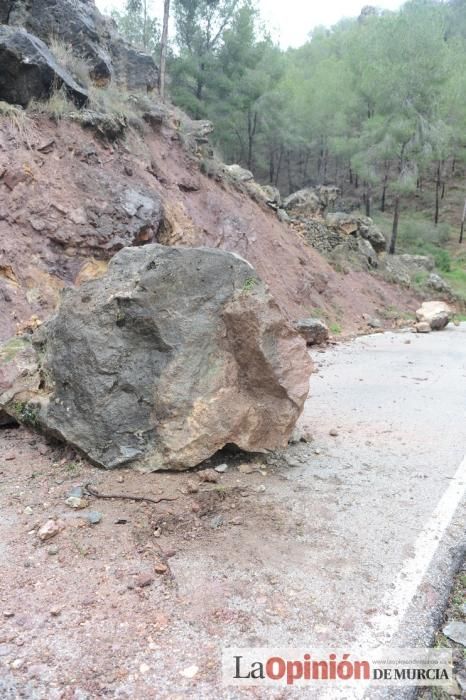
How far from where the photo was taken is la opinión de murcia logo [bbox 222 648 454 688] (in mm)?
2068

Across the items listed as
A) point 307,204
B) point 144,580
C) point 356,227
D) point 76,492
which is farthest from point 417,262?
point 144,580

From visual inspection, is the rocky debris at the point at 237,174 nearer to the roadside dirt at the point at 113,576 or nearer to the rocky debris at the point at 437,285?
the rocky debris at the point at 437,285

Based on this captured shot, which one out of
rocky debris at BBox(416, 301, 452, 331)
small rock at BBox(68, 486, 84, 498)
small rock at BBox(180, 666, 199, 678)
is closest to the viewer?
small rock at BBox(180, 666, 199, 678)

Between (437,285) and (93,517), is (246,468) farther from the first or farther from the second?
(437,285)

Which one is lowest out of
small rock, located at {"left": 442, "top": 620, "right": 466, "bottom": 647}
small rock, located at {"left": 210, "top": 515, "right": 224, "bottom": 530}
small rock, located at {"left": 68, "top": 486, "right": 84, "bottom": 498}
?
small rock, located at {"left": 442, "top": 620, "right": 466, "bottom": 647}

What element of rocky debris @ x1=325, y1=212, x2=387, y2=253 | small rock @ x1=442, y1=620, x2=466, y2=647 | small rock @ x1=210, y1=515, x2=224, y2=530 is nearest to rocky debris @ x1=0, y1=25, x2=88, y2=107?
small rock @ x1=210, y1=515, x2=224, y2=530

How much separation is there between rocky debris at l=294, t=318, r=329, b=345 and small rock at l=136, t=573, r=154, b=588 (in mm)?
7738

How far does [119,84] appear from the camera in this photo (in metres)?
13.9

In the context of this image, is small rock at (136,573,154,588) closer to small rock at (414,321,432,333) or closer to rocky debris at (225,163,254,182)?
small rock at (414,321,432,333)

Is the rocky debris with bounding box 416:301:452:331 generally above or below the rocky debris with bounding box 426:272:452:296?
below

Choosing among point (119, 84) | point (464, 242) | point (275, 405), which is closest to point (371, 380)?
point (275, 405)

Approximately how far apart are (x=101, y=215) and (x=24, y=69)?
2.88m

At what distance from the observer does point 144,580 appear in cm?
259

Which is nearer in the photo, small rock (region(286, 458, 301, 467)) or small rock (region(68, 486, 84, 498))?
small rock (region(68, 486, 84, 498))
